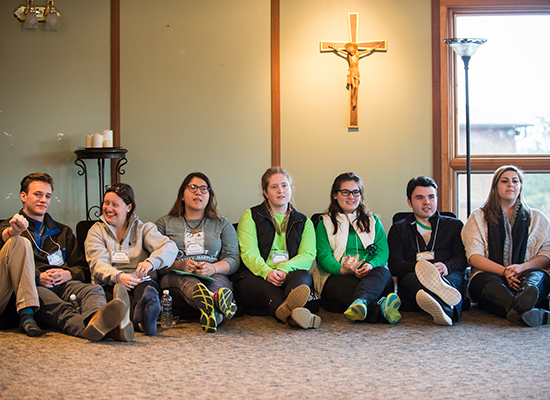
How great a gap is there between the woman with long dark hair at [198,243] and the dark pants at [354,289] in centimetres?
62

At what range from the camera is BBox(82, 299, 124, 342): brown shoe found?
242 centimetres

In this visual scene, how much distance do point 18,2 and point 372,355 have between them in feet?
13.3

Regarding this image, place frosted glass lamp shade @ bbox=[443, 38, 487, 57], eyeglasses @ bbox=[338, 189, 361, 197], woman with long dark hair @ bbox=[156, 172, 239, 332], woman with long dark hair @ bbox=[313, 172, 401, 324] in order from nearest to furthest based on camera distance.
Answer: woman with long dark hair @ bbox=[156, 172, 239, 332] < woman with long dark hair @ bbox=[313, 172, 401, 324] < eyeglasses @ bbox=[338, 189, 361, 197] < frosted glass lamp shade @ bbox=[443, 38, 487, 57]

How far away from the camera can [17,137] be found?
4301mm

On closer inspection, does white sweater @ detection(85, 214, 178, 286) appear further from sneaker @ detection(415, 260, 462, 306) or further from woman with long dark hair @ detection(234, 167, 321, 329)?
sneaker @ detection(415, 260, 462, 306)

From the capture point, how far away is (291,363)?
220 centimetres

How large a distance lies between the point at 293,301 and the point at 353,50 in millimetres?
2475

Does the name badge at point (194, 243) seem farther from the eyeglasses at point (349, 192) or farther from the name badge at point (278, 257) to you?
the eyeglasses at point (349, 192)

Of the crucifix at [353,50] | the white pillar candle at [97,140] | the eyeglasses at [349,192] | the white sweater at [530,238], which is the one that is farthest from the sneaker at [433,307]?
the white pillar candle at [97,140]

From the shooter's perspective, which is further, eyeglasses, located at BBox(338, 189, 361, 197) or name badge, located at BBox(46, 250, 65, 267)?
eyeglasses, located at BBox(338, 189, 361, 197)

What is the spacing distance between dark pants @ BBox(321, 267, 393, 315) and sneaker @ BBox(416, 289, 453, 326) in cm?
27

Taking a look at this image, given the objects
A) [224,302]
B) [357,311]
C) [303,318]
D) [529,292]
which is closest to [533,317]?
[529,292]

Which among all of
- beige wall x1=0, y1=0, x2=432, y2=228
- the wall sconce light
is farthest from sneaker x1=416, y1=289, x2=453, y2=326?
the wall sconce light

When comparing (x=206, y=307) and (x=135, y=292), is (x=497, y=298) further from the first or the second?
(x=135, y=292)
